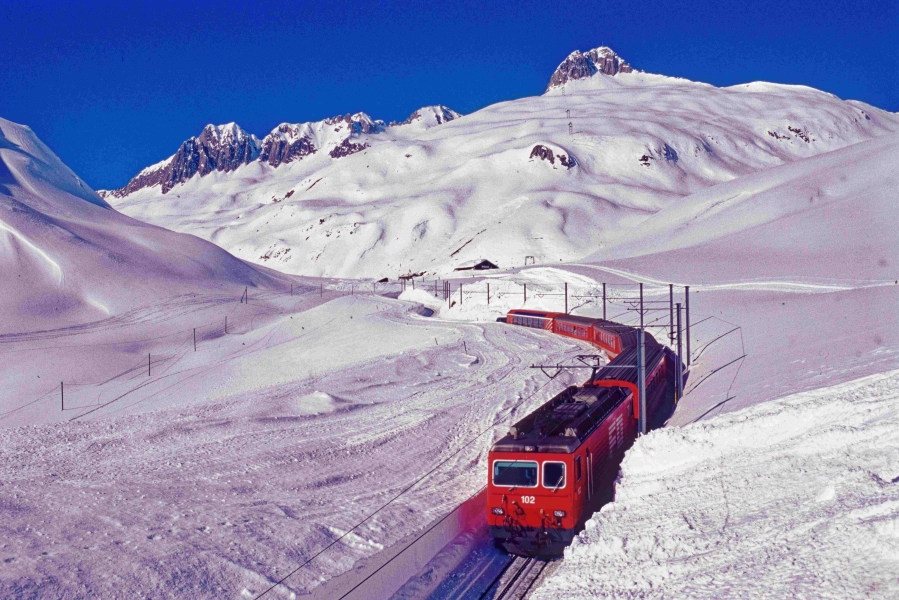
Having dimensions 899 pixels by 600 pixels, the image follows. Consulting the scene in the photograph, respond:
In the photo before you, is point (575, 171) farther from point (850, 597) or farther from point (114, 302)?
point (850, 597)

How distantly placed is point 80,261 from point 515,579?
6571 cm

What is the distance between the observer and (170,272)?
75.5 m

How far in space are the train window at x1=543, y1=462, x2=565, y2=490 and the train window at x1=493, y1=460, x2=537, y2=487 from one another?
0.22m

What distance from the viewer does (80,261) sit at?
6988cm

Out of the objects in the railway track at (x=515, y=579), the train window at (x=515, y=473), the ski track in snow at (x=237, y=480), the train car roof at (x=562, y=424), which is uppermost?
the train car roof at (x=562, y=424)

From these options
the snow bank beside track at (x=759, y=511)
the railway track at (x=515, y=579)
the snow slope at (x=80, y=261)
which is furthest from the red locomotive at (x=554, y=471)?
the snow slope at (x=80, y=261)

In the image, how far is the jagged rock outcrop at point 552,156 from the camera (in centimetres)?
19375

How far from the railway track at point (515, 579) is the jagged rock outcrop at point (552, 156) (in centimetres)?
18337

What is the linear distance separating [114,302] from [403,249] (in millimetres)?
108436

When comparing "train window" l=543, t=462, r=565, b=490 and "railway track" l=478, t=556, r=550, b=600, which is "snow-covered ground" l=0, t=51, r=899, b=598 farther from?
"railway track" l=478, t=556, r=550, b=600

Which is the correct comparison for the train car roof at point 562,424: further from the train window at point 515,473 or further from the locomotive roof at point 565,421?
the train window at point 515,473

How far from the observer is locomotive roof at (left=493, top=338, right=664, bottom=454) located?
15664 millimetres

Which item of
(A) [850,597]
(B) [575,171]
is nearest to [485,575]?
(A) [850,597]

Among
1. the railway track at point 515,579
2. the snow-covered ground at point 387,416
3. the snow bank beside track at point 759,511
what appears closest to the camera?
the snow bank beside track at point 759,511
